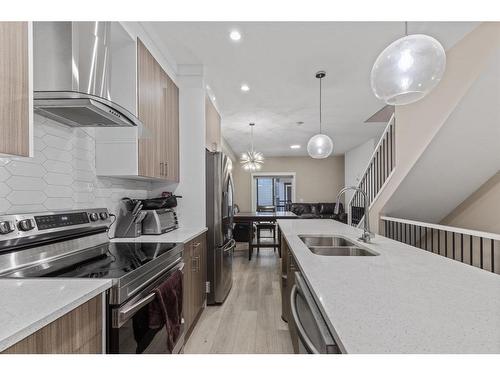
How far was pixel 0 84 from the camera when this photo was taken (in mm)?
872

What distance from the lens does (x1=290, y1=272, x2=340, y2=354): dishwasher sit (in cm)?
69

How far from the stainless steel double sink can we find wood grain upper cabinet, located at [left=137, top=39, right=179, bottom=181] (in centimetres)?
144

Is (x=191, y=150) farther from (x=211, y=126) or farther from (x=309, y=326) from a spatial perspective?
(x=309, y=326)

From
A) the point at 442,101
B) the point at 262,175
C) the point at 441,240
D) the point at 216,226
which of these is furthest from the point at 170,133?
the point at 262,175

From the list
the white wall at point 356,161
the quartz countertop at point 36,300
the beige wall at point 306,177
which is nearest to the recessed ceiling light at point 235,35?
the quartz countertop at point 36,300

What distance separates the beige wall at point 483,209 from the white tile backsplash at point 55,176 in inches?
162

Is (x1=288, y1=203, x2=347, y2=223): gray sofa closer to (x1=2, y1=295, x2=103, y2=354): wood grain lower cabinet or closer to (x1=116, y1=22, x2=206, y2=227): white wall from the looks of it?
(x1=116, y1=22, x2=206, y2=227): white wall

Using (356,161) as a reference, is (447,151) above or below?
below

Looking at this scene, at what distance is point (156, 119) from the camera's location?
225 cm

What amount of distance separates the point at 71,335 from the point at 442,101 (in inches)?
121

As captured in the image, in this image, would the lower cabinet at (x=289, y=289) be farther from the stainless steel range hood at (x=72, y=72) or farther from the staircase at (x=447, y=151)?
the stainless steel range hood at (x=72, y=72)
